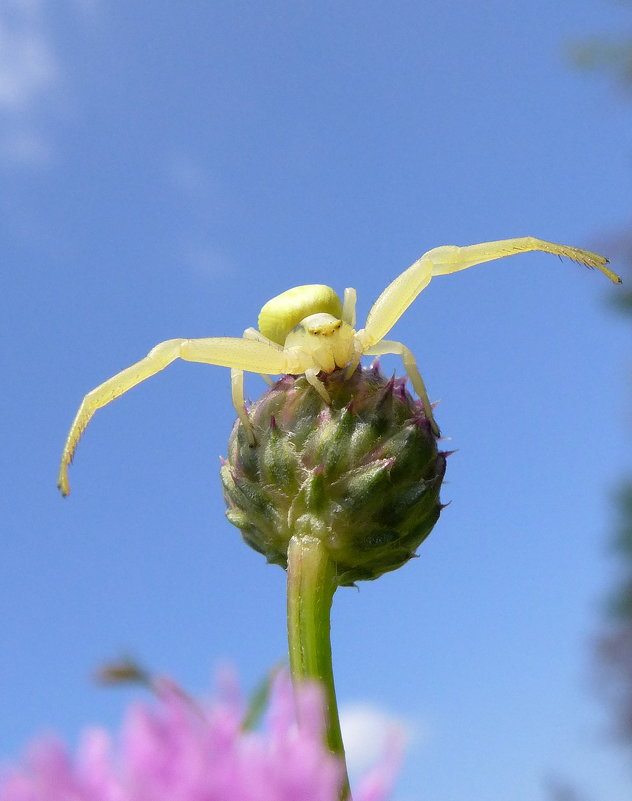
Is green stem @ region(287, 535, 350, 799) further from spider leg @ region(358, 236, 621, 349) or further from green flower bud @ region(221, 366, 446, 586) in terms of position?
spider leg @ region(358, 236, 621, 349)

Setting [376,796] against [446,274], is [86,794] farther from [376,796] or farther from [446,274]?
[446,274]

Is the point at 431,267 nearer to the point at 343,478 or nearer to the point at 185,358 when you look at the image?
the point at 185,358

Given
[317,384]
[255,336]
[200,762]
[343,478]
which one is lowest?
[200,762]

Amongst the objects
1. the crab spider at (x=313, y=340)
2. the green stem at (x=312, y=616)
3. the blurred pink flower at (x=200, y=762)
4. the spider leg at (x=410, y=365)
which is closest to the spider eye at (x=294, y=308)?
the crab spider at (x=313, y=340)

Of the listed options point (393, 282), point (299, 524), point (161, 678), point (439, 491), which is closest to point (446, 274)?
point (393, 282)

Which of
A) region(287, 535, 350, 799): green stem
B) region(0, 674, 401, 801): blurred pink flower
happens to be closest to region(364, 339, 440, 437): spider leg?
region(287, 535, 350, 799): green stem

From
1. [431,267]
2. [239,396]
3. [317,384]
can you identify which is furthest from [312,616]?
[431,267]

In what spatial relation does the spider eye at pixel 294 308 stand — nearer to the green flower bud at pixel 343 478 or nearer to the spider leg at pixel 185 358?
the spider leg at pixel 185 358
